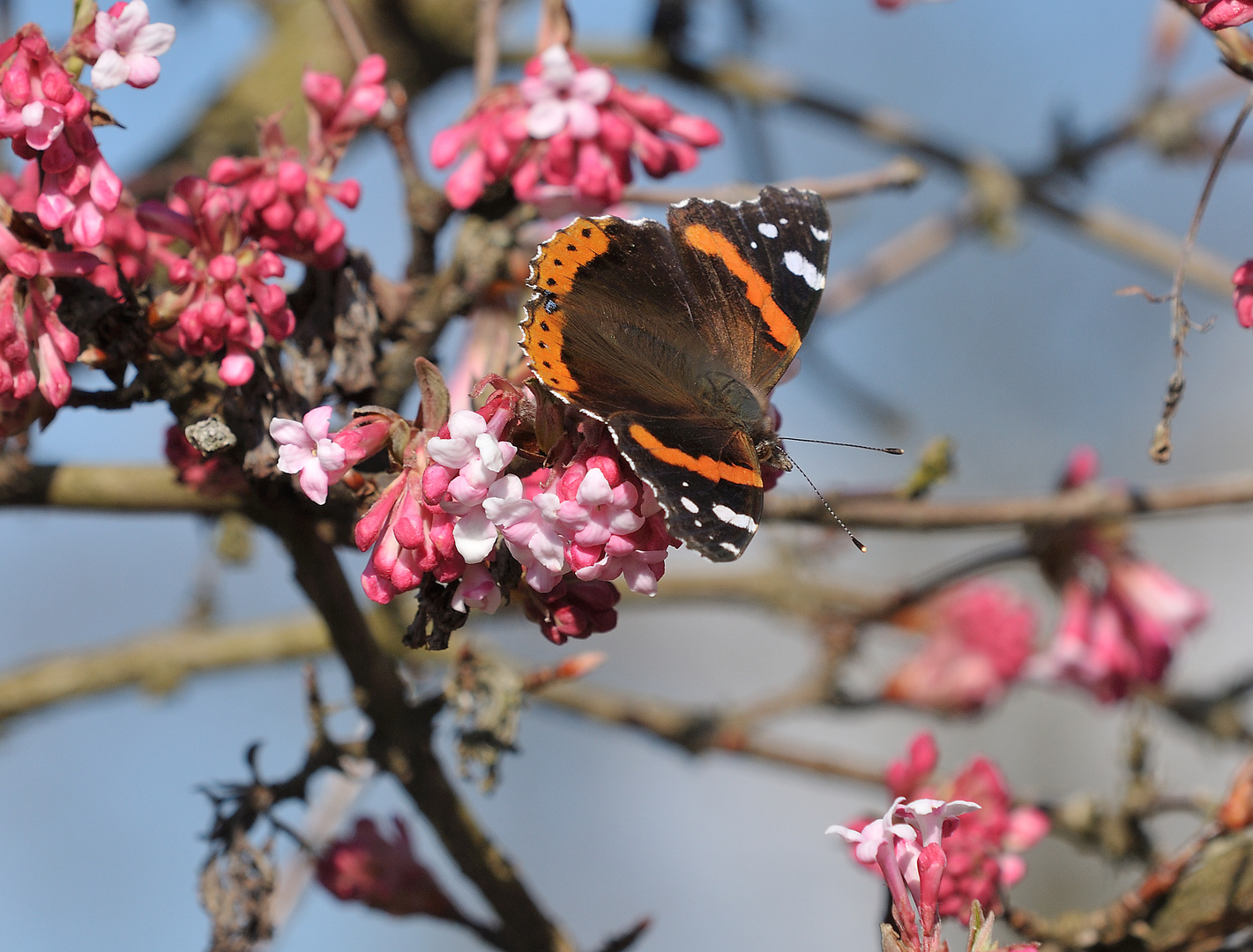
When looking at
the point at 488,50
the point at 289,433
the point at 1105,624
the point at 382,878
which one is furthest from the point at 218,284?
the point at 1105,624

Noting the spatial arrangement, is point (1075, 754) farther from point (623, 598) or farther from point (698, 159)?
point (698, 159)

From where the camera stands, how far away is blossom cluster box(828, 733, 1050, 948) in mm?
1705

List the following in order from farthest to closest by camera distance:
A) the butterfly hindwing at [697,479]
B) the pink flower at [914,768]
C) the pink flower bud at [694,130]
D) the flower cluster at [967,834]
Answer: the pink flower at [914,768], the pink flower bud at [694,130], the flower cluster at [967,834], the butterfly hindwing at [697,479]

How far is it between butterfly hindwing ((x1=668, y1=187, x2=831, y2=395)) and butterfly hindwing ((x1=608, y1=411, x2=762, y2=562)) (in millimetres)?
360

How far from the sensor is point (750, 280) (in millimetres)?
2170

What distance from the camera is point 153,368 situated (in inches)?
75.6

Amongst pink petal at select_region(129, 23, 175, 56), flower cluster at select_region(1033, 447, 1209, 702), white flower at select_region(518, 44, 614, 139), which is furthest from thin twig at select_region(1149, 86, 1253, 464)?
flower cluster at select_region(1033, 447, 1209, 702)

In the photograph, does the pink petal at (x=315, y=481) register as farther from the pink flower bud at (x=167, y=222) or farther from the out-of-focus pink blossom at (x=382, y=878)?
the out-of-focus pink blossom at (x=382, y=878)

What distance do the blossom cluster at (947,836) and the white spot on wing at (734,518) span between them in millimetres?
440

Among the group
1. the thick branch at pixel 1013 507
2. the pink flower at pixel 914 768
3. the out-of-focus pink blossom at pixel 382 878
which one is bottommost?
the out-of-focus pink blossom at pixel 382 878

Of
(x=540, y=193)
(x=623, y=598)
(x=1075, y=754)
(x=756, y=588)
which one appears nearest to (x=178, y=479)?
(x=540, y=193)

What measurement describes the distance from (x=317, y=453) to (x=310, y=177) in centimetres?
61

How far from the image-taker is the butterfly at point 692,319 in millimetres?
1802

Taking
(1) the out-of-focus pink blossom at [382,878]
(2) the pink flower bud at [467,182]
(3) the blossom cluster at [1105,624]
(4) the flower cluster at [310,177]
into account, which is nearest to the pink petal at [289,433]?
(4) the flower cluster at [310,177]
